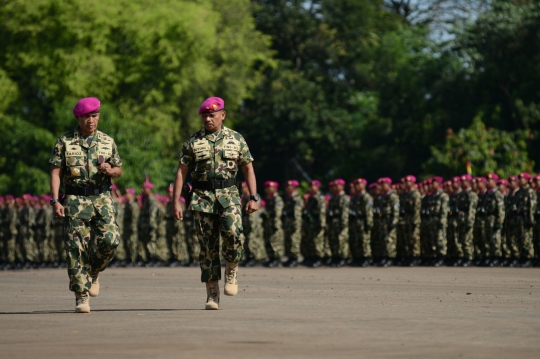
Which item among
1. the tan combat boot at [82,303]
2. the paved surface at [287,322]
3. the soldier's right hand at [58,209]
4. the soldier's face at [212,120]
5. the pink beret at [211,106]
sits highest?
the pink beret at [211,106]

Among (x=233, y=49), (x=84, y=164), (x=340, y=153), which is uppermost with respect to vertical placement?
(x=233, y=49)

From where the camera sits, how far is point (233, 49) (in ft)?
186

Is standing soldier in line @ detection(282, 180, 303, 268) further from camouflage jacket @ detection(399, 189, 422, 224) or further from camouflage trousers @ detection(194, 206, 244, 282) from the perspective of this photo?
camouflage trousers @ detection(194, 206, 244, 282)

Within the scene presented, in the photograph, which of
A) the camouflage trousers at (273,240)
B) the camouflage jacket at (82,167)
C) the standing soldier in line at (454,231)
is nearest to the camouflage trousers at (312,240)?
the camouflage trousers at (273,240)

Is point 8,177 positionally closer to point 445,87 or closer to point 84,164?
point 445,87

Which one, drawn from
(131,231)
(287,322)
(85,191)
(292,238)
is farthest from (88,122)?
(131,231)

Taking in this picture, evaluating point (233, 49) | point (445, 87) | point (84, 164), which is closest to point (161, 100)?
point (233, 49)

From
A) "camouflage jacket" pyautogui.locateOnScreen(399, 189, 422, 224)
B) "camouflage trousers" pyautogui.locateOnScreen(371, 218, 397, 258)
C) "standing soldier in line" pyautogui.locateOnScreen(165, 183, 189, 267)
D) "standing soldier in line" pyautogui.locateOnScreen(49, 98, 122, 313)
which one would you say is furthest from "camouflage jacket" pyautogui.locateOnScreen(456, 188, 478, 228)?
"standing soldier in line" pyautogui.locateOnScreen(49, 98, 122, 313)

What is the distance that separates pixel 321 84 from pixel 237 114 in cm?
517

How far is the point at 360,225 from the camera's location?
2672cm

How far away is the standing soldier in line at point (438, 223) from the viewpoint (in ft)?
83.5

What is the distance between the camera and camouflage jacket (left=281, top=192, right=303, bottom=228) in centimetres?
2781

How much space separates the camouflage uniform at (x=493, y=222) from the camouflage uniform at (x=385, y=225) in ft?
6.62

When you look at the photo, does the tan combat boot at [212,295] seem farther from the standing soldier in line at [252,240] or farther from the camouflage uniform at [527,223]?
the standing soldier in line at [252,240]
